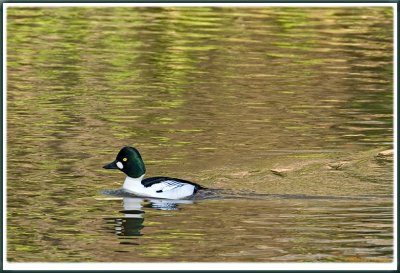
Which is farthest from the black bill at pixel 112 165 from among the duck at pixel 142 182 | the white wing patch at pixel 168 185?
the white wing patch at pixel 168 185

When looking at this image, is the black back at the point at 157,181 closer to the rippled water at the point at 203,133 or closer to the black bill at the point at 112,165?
the rippled water at the point at 203,133

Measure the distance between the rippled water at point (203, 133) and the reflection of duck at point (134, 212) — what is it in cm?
3

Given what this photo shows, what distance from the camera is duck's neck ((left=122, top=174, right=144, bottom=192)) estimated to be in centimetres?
1570

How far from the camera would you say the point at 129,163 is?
1593 centimetres

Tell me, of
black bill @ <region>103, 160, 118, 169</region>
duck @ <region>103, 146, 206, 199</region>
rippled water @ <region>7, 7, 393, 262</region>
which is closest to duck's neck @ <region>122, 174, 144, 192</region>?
duck @ <region>103, 146, 206, 199</region>

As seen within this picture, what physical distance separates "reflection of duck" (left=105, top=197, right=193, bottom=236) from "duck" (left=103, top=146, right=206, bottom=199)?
112 mm

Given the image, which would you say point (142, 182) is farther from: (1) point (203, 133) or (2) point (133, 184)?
(1) point (203, 133)

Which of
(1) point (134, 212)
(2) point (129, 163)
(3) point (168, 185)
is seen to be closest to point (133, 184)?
(2) point (129, 163)

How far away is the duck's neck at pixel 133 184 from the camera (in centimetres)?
1570

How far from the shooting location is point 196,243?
13.2 metres

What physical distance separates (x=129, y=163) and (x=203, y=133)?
2544 millimetres

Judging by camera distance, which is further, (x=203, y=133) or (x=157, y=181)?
(x=203, y=133)

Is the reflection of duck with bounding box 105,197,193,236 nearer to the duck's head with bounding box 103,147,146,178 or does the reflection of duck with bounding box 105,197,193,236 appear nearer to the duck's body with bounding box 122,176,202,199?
the duck's body with bounding box 122,176,202,199

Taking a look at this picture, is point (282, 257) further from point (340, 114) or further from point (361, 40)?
point (361, 40)
